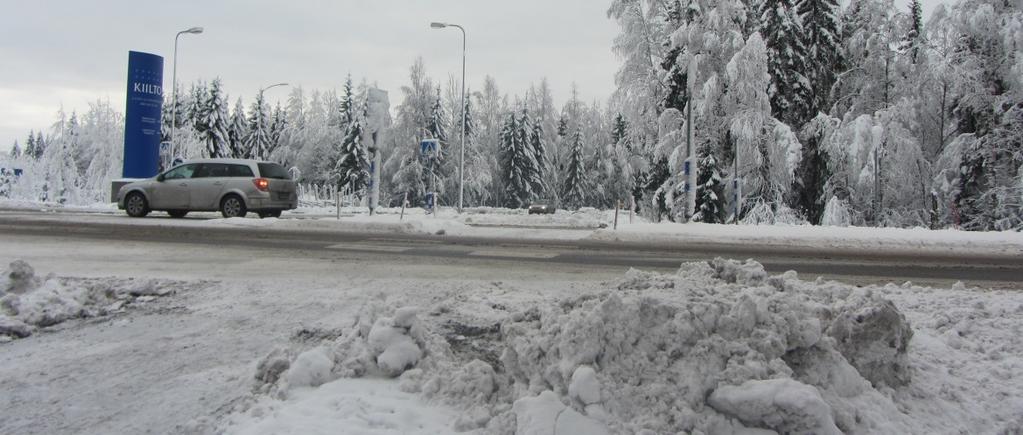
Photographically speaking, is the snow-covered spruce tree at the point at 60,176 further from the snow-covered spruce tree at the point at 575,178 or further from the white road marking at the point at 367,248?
the snow-covered spruce tree at the point at 575,178

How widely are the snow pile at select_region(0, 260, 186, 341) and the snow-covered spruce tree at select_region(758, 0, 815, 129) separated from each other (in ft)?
82.2

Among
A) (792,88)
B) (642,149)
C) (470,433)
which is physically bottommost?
(470,433)

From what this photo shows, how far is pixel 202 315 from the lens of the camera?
512cm

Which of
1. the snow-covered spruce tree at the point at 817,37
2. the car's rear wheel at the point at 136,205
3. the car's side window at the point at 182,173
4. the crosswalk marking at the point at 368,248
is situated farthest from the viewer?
the snow-covered spruce tree at the point at 817,37

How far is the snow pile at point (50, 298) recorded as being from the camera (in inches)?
185

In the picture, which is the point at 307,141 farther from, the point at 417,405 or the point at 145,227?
the point at 417,405

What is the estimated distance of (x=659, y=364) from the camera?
3096 millimetres

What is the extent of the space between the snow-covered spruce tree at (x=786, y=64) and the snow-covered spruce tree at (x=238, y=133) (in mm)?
57897

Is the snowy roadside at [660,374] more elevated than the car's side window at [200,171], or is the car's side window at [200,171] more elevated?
the car's side window at [200,171]

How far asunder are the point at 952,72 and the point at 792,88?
564 cm

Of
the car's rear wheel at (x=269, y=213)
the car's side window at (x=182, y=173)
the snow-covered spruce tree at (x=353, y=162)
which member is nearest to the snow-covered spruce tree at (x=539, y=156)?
the snow-covered spruce tree at (x=353, y=162)

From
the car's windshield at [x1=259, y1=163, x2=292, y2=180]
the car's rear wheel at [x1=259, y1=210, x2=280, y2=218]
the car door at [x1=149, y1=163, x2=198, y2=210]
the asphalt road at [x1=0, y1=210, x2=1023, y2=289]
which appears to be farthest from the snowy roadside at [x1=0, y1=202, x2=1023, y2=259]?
the car door at [x1=149, y1=163, x2=198, y2=210]

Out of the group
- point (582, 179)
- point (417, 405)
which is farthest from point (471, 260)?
point (582, 179)

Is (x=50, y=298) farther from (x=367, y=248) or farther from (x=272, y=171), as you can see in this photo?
(x=272, y=171)
